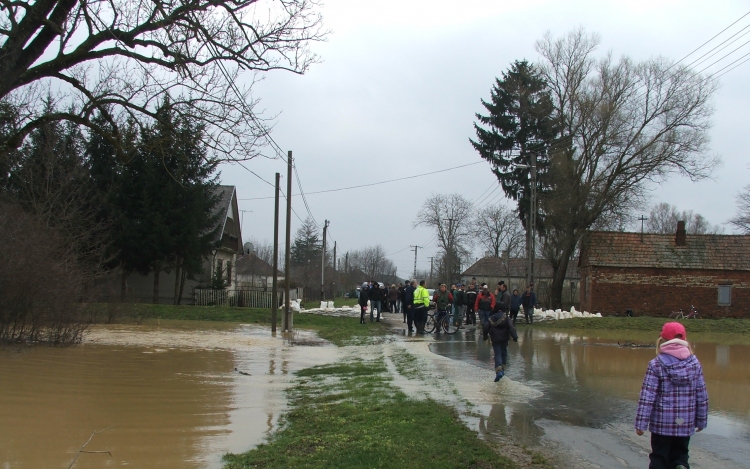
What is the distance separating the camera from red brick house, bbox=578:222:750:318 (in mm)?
37031

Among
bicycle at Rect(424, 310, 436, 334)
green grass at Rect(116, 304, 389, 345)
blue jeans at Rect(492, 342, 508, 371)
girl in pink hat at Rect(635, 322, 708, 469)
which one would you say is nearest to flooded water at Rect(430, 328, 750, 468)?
blue jeans at Rect(492, 342, 508, 371)

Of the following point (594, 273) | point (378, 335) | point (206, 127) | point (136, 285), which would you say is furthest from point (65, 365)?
point (594, 273)

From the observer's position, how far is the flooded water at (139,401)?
7301 millimetres

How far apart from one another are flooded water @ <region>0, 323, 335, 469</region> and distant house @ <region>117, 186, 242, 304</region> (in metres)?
18.8

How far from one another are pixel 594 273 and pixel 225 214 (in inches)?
894

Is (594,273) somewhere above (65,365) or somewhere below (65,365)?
above

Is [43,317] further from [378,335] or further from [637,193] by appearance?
[637,193]

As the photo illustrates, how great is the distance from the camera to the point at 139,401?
33.6ft

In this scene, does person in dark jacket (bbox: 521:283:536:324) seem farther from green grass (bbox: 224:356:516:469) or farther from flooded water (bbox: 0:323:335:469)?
green grass (bbox: 224:356:516:469)

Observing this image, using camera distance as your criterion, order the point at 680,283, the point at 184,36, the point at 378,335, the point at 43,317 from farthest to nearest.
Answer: the point at 680,283, the point at 378,335, the point at 43,317, the point at 184,36

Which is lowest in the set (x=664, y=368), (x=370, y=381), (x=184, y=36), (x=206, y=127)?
(x=370, y=381)

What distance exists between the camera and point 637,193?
131 ft

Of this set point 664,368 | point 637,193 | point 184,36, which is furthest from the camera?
point 637,193

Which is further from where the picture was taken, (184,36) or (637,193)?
(637,193)
